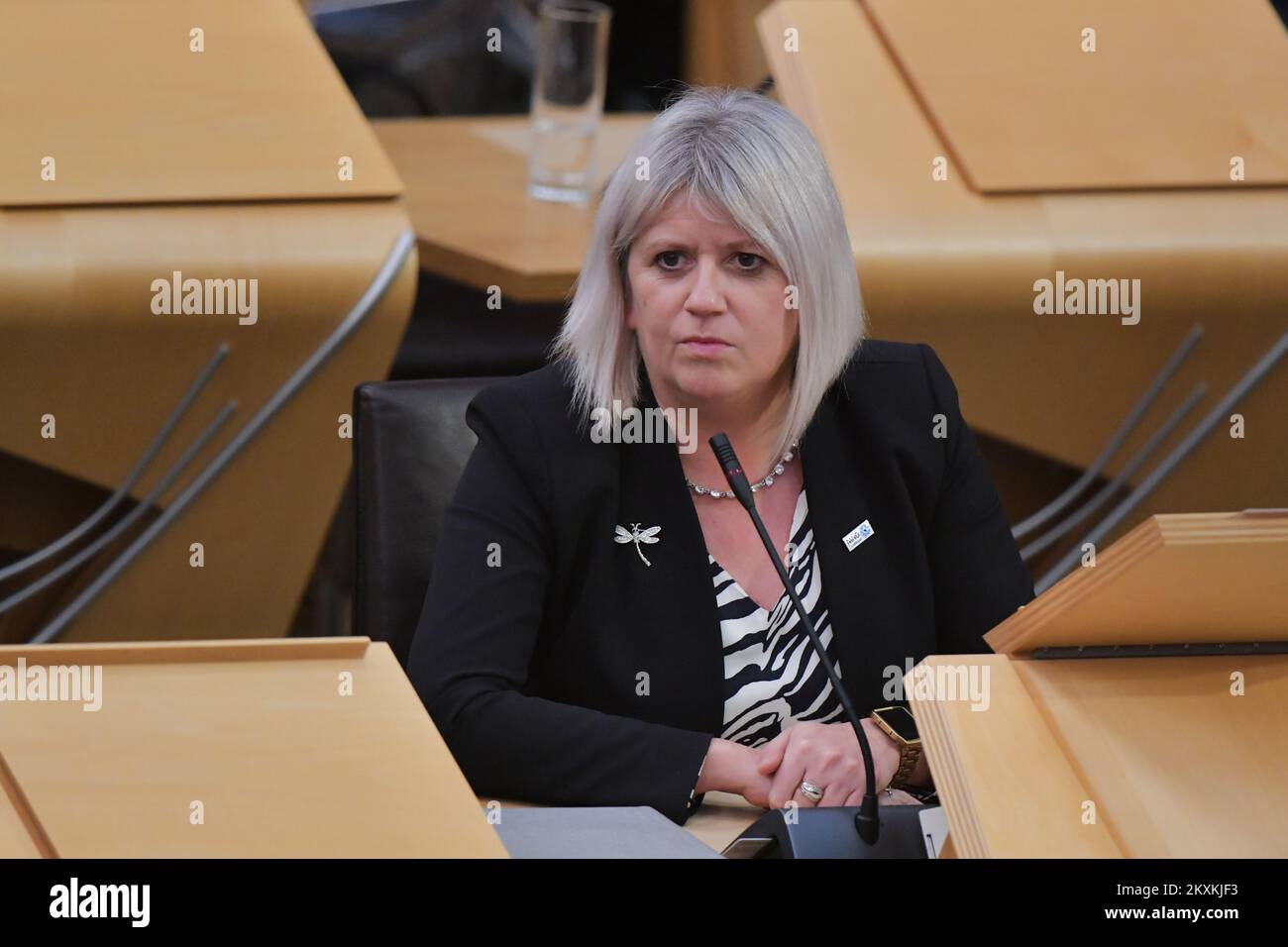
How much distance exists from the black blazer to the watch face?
10cm

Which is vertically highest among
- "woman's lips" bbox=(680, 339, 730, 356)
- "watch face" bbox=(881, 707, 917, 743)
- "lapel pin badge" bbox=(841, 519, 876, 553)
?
"woman's lips" bbox=(680, 339, 730, 356)

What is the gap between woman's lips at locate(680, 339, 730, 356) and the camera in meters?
1.68

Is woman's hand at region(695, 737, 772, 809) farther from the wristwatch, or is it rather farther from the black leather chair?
the black leather chair

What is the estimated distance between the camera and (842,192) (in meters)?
2.49

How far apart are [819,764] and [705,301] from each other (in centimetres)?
43

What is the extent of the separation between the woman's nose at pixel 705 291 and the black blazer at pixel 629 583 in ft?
0.51

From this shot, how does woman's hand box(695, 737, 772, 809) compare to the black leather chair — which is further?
the black leather chair

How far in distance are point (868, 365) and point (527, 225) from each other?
101cm

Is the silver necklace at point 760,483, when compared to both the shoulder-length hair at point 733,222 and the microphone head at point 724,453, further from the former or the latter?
the microphone head at point 724,453

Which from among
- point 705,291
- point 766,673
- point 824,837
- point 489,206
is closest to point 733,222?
point 705,291

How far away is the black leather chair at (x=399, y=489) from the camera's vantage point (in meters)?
1.84

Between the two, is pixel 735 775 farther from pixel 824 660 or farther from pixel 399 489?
pixel 399 489

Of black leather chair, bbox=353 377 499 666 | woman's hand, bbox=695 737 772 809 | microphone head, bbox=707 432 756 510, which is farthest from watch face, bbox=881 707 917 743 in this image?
black leather chair, bbox=353 377 499 666

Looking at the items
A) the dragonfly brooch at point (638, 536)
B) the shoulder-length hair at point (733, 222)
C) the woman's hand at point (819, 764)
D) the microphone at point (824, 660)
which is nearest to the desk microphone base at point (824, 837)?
the microphone at point (824, 660)
